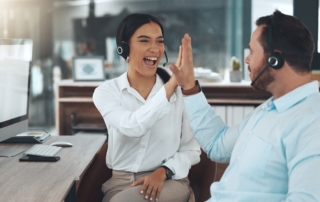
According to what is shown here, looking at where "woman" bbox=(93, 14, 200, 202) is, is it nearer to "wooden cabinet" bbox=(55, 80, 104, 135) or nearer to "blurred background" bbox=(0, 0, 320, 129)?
"wooden cabinet" bbox=(55, 80, 104, 135)

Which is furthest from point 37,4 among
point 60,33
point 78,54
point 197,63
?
point 197,63

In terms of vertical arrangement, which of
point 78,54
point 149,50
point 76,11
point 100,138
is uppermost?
point 76,11

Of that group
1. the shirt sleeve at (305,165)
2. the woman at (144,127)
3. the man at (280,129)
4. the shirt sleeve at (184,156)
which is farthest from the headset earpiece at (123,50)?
the shirt sleeve at (305,165)

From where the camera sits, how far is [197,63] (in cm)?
447

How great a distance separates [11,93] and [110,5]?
269cm

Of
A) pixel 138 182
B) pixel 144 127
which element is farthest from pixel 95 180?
pixel 144 127

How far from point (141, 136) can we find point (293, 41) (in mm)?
809

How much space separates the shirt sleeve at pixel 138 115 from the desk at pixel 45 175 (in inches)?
8.3

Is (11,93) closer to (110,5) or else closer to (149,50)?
(149,50)

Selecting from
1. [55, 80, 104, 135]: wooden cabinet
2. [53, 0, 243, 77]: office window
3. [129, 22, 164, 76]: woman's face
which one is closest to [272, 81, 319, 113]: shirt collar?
[129, 22, 164, 76]: woman's face

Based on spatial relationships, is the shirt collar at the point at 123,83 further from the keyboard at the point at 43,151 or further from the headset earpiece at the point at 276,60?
the headset earpiece at the point at 276,60

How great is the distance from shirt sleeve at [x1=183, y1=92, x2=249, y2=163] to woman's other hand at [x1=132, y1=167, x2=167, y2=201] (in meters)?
0.29

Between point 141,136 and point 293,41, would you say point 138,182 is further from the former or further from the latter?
point 293,41

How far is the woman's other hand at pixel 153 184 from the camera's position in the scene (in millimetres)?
1672
